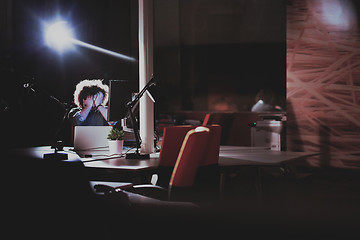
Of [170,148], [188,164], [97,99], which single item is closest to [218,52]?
[97,99]

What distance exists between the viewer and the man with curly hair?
4090 mm

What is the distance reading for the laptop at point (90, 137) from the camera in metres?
3.28

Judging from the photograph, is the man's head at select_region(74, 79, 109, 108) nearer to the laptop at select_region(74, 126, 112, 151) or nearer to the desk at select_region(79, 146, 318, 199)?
the laptop at select_region(74, 126, 112, 151)

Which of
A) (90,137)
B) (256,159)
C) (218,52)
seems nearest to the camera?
(256,159)

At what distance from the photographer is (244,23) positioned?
8.55 m

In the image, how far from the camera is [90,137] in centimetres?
331

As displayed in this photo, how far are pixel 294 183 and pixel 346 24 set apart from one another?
2.45 m

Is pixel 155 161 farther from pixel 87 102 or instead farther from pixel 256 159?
pixel 87 102

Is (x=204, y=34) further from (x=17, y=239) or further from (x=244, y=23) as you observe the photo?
(x=17, y=239)

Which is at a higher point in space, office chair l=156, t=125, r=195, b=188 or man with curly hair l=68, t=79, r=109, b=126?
man with curly hair l=68, t=79, r=109, b=126

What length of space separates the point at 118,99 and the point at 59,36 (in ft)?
11.4

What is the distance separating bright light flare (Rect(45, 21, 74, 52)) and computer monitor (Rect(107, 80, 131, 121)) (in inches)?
114

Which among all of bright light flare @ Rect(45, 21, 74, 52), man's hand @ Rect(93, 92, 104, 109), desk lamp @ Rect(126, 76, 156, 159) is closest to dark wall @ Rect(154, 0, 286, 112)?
bright light flare @ Rect(45, 21, 74, 52)

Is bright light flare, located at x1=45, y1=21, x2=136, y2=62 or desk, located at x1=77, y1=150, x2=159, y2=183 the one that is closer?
desk, located at x1=77, y1=150, x2=159, y2=183
